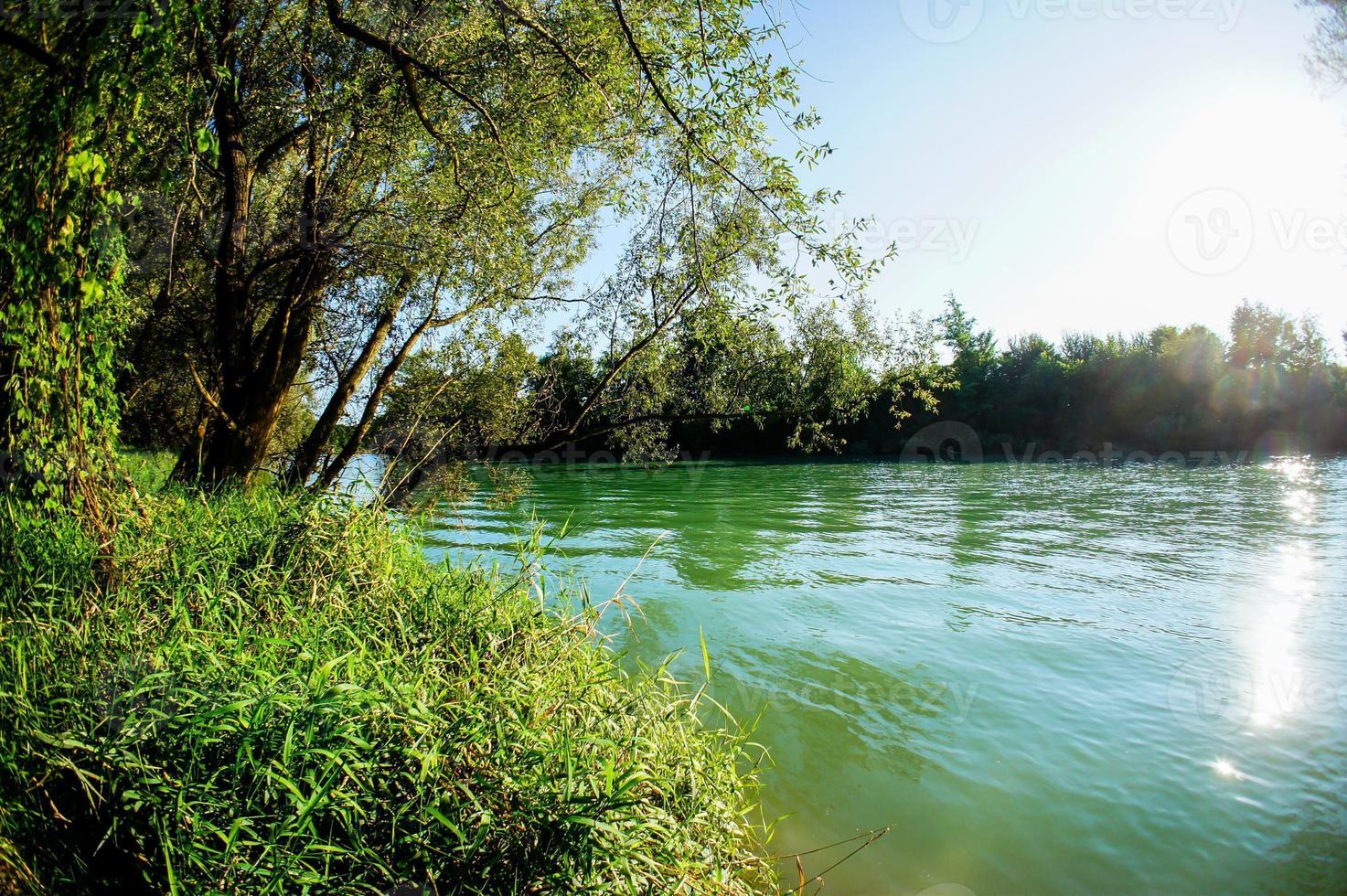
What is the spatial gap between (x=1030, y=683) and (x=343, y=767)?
22.2 feet

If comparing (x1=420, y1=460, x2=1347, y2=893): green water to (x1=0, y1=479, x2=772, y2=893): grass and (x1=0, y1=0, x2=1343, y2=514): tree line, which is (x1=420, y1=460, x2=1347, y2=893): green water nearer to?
(x1=0, y1=479, x2=772, y2=893): grass

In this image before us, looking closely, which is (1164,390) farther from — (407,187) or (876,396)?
(407,187)

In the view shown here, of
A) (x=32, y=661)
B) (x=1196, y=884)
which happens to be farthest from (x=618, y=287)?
(x=1196, y=884)

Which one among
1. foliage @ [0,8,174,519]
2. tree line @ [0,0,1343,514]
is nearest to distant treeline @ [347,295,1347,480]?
tree line @ [0,0,1343,514]

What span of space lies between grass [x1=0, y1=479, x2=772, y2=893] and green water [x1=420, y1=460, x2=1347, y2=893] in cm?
112

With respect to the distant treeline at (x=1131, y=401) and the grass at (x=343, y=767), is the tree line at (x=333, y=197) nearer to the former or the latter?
the grass at (x=343, y=767)

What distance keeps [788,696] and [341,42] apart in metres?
8.73

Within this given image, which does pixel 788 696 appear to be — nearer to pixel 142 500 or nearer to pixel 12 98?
pixel 142 500

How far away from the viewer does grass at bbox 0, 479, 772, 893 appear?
8.77ft

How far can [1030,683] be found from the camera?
7.26m

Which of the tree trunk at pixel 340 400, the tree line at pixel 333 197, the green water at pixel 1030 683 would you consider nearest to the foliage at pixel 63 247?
the tree line at pixel 333 197

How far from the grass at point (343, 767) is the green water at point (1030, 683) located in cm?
112

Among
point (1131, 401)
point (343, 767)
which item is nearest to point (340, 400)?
point (343, 767)

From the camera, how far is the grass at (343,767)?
8.77ft
